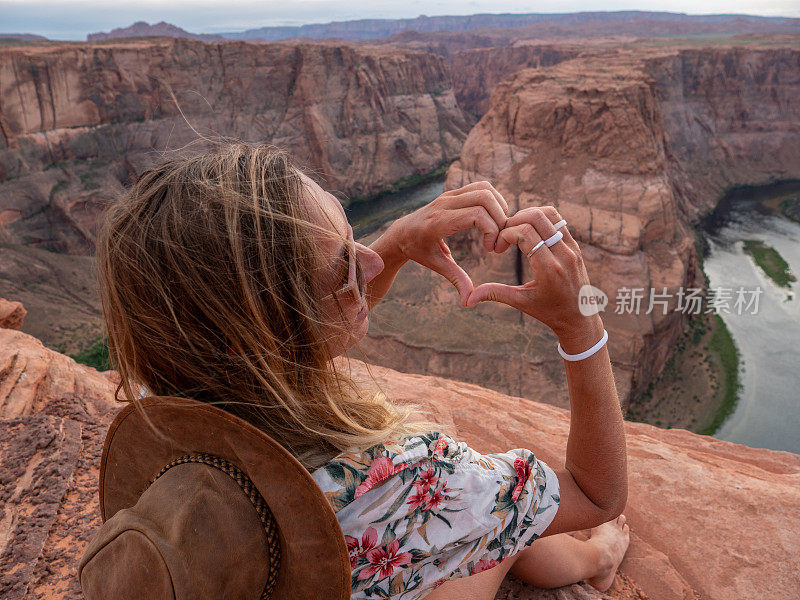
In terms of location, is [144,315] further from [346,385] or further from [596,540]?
[596,540]

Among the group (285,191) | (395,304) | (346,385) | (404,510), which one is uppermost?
(285,191)

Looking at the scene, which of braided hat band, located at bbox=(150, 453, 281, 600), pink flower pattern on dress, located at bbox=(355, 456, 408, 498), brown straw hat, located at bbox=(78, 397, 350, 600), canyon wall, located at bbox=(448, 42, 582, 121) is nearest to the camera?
brown straw hat, located at bbox=(78, 397, 350, 600)

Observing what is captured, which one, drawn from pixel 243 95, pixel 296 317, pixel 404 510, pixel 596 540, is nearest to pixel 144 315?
pixel 296 317

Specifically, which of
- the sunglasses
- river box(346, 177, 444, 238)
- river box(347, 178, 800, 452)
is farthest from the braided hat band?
river box(346, 177, 444, 238)

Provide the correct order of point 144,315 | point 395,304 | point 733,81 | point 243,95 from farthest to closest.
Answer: point 733,81, point 243,95, point 395,304, point 144,315

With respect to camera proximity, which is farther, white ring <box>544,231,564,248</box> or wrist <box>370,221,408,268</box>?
wrist <box>370,221,408,268</box>

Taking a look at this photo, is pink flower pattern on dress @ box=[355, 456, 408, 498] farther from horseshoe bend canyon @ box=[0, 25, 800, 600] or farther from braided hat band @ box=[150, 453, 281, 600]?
horseshoe bend canyon @ box=[0, 25, 800, 600]

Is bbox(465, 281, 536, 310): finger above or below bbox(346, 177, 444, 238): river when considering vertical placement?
above

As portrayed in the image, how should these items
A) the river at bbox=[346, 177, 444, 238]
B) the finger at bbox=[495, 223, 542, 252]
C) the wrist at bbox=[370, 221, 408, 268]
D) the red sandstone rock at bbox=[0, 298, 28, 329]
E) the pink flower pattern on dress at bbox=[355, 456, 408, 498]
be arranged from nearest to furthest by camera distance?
the pink flower pattern on dress at bbox=[355, 456, 408, 498]
the finger at bbox=[495, 223, 542, 252]
the wrist at bbox=[370, 221, 408, 268]
the red sandstone rock at bbox=[0, 298, 28, 329]
the river at bbox=[346, 177, 444, 238]
